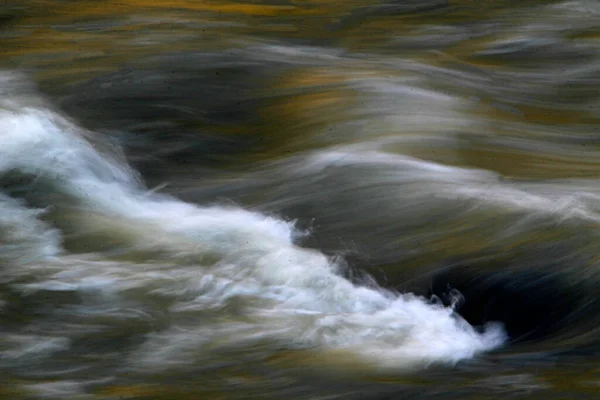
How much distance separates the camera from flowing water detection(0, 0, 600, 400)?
156 inches

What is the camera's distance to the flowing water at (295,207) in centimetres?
396

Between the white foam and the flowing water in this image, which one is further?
the white foam

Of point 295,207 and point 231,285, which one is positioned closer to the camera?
point 231,285

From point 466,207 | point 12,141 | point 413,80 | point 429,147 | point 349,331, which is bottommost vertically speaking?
point 349,331

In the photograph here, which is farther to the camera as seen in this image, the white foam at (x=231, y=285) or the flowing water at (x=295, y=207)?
the white foam at (x=231, y=285)

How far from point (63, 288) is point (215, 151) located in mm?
1602

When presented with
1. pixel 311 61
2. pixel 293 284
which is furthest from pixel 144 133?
pixel 293 284

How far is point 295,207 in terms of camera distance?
524 centimetres

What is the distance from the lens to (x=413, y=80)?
6730 millimetres

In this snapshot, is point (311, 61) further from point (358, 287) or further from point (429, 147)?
point (358, 287)

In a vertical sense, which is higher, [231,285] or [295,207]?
[295,207]

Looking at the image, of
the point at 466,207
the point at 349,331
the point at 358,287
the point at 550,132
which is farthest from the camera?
the point at 550,132

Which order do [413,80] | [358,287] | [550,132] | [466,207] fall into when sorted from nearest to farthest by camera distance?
[358,287], [466,207], [550,132], [413,80]

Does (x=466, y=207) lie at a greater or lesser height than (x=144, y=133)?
lesser
